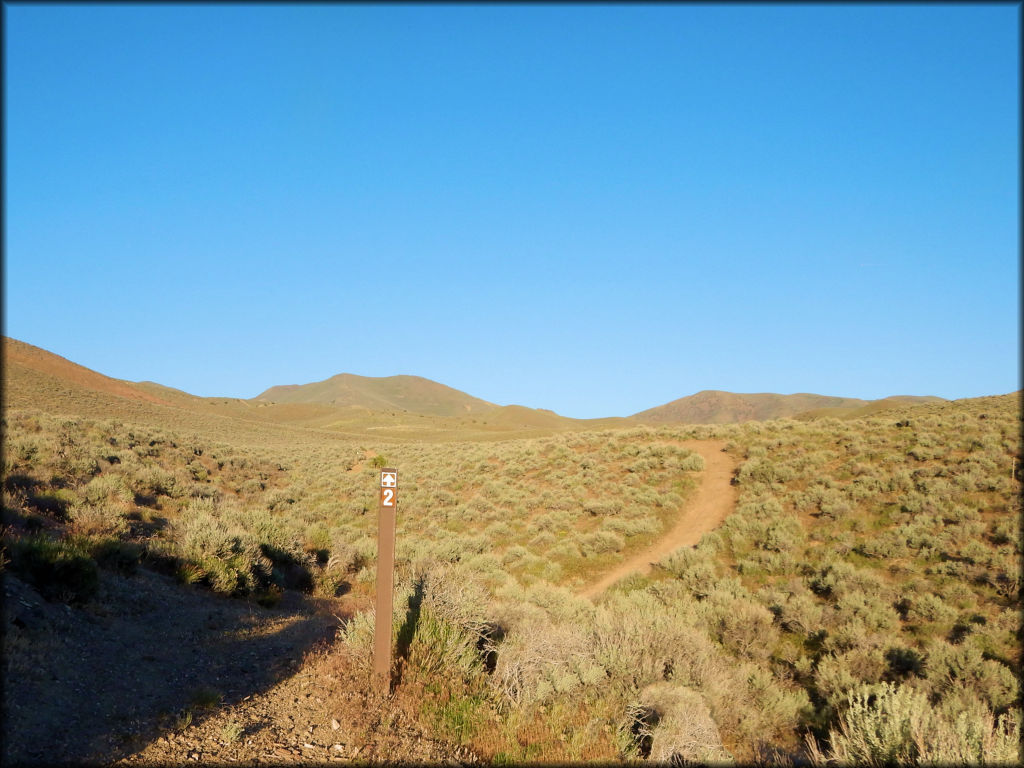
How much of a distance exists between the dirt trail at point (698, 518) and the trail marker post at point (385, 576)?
834 centimetres

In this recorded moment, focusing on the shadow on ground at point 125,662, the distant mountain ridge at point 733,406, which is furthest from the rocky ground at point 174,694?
the distant mountain ridge at point 733,406

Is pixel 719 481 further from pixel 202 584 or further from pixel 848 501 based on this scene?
pixel 202 584

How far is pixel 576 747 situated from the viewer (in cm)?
619

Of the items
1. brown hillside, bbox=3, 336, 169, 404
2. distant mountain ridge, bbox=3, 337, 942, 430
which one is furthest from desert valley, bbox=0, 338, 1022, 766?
brown hillside, bbox=3, 336, 169, 404

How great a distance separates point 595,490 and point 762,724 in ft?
47.6

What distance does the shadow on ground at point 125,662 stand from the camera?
500cm

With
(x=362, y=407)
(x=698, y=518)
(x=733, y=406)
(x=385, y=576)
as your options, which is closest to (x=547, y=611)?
(x=385, y=576)

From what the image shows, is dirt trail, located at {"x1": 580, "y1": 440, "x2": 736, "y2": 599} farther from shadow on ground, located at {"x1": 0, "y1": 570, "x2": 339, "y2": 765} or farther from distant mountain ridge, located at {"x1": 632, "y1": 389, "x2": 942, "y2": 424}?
distant mountain ridge, located at {"x1": 632, "y1": 389, "x2": 942, "y2": 424}

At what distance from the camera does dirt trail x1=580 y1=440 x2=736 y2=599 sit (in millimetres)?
15531

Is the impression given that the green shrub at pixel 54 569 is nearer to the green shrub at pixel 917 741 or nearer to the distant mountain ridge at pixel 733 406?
the green shrub at pixel 917 741

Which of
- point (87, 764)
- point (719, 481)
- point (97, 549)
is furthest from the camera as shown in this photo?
point (719, 481)

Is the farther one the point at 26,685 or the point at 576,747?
the point at 576,747

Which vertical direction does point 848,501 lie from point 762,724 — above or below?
above

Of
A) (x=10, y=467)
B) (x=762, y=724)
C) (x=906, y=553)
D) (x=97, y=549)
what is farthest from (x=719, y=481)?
(x=10, y=467)
